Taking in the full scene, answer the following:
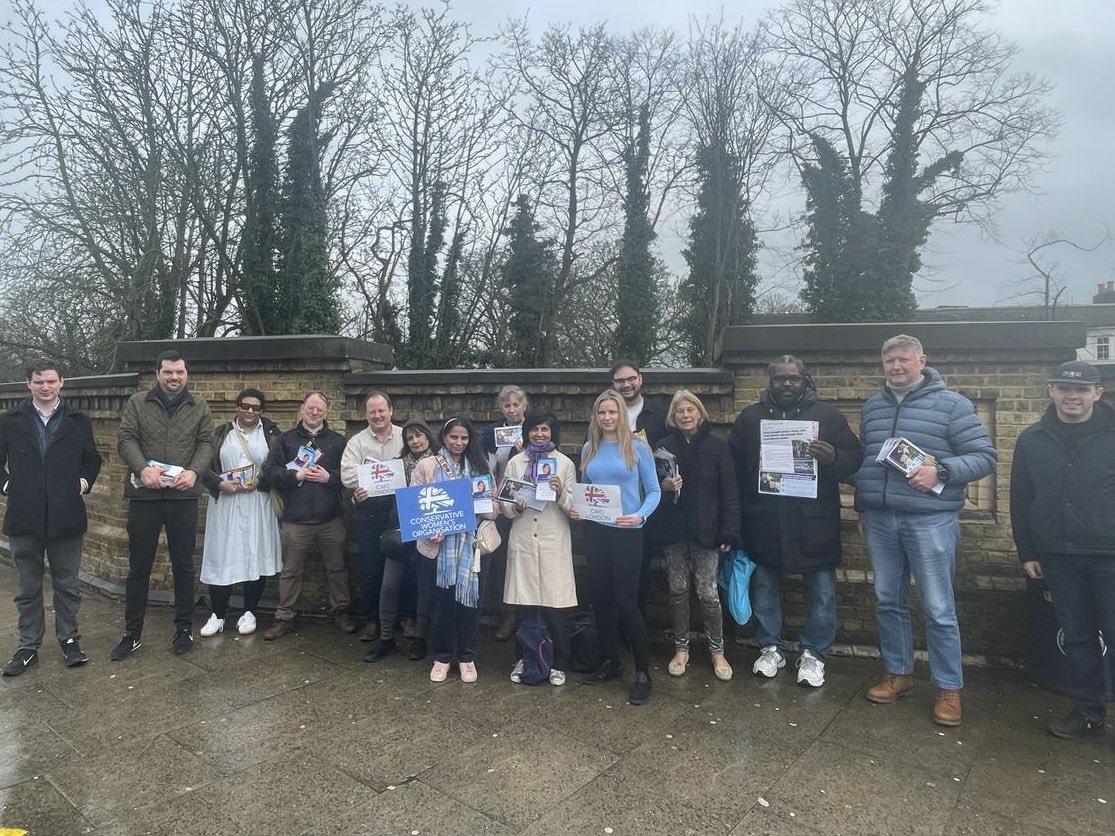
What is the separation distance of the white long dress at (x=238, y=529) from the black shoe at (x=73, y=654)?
917mm

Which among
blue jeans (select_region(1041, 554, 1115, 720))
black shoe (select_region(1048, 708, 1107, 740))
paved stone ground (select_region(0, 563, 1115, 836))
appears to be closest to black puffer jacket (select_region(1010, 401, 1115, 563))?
blue jeans (select_region(1041, 554, 1115, 720))

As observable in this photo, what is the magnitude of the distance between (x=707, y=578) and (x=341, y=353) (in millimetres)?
3861

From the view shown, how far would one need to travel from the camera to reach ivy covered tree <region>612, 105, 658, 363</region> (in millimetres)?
20312

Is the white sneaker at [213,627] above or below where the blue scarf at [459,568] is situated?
below

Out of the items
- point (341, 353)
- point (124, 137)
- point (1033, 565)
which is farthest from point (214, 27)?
point (1033, 565)

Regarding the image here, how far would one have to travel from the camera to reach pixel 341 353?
6184 mm

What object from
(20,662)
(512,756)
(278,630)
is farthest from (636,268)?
(512,756)

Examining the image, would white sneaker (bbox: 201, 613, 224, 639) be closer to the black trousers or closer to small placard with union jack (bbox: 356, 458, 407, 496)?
the black trousers

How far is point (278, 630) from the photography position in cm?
537

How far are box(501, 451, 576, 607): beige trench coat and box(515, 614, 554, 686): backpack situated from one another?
0.69 ft

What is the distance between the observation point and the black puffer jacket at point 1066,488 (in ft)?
12.0

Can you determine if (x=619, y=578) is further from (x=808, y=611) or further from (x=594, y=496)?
(x=808, y=611)

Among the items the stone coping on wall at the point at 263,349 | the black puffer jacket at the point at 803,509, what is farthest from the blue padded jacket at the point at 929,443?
the stone coping on wall at the point at 263,349

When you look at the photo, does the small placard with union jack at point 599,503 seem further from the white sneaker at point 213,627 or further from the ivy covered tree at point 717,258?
the ivy covered tree at point 717,258
